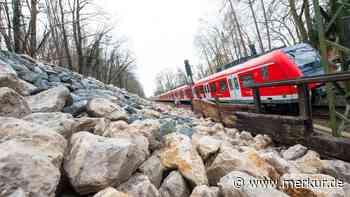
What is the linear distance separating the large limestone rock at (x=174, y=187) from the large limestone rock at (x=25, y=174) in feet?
3.49

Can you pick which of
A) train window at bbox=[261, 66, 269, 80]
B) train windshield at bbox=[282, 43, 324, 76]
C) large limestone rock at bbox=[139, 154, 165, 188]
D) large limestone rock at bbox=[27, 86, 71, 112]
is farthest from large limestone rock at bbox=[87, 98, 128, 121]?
train windshield at bbox=[282, 43, 324, 76]

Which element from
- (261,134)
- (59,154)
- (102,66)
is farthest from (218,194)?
(102,66)

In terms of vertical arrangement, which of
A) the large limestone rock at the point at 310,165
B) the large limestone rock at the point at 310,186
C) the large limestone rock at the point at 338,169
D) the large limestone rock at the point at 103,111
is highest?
the large limestone rock at the point at 103,111

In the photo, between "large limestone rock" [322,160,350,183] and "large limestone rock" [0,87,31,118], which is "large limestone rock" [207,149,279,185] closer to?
"large limestone rock" [322,160,350,183]

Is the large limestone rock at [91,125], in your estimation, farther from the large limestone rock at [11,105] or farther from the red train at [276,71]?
the red train at [276,71]

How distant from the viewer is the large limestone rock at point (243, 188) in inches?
74.9

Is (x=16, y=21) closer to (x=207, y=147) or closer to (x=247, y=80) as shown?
(x=247, y=80)

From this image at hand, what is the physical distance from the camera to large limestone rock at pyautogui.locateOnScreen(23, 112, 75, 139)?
2.35 m

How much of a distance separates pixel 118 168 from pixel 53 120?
1.06 m

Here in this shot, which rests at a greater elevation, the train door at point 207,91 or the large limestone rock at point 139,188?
the train door at point 207,91

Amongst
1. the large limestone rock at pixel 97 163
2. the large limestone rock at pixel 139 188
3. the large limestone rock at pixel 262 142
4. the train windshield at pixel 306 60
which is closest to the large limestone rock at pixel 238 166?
the large limestone rock at pixel 139 188

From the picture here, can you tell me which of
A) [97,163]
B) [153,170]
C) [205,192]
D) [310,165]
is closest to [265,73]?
[310,165]

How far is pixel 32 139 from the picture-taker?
1829mm

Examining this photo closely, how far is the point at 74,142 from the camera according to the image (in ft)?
7.14
